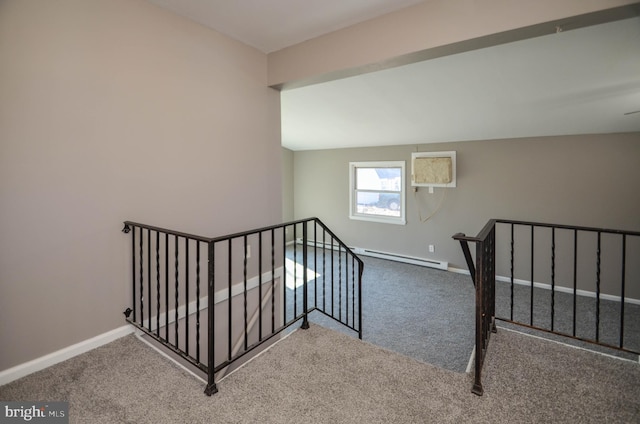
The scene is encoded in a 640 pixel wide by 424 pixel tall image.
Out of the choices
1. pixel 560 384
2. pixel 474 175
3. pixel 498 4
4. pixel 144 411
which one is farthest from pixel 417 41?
pixel 474 175

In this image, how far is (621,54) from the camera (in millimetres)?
2439

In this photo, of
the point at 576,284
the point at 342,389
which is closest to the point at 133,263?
the point at 342,389

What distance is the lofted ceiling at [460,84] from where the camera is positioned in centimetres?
227

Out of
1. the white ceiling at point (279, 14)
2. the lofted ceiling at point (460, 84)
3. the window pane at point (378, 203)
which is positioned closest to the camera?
the white ceiling at point (279, 14)

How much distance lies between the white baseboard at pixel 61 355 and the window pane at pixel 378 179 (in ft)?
16.9

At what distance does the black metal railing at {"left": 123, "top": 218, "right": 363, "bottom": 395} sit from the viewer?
179 centimetres

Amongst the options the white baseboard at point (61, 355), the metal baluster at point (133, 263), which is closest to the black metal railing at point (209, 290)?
the metal baluster at point (133, 263)

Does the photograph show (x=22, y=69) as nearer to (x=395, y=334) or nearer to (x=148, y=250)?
(x=148, y=250)

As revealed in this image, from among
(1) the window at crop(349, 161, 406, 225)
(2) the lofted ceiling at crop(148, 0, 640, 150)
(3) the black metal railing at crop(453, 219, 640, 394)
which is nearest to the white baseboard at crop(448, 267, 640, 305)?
(3) the black metal railing at crop(453, 219, 640, 394)

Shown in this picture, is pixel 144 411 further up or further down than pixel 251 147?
further down

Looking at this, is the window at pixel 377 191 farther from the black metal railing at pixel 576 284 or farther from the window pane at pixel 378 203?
the black metal railing at pixel 576 284

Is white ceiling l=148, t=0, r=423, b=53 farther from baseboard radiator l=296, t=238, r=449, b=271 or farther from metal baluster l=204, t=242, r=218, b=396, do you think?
baseboard radiator l=296, t=238, r=449, b=271

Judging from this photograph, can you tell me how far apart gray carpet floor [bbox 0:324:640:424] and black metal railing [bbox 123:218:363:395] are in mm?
157

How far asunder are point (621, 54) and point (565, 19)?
48.8 inches
